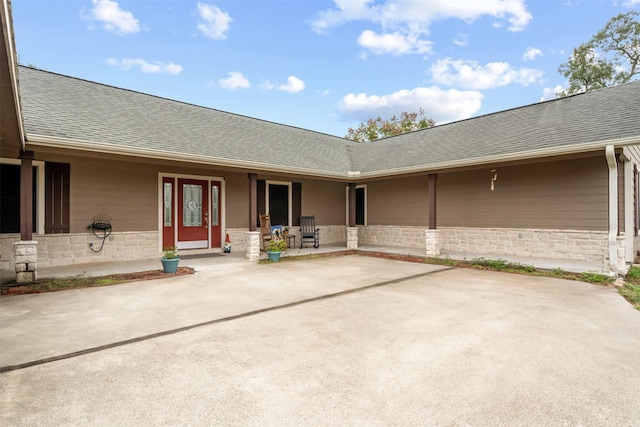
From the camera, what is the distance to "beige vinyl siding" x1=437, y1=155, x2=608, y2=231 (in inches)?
283

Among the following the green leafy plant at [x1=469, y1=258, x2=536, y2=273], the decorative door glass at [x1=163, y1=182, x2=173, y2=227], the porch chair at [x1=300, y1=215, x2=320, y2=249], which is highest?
the decorative door glass at [x1=163, y1=182, x2=173, y2=227]

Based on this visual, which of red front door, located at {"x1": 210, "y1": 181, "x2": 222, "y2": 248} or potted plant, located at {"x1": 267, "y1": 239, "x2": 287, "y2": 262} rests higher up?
red front door, located at {"x1": 210, "y1": 181, "x2": 222, "y2": 248}

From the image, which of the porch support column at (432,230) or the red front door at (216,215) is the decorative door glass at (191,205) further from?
the porch support column at (432,230)

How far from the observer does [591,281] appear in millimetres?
5805

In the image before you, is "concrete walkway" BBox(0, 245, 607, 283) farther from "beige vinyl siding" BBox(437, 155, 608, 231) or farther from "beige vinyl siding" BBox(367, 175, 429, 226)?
"beige vinyl siding" BBox(367, 175, 429, 226)

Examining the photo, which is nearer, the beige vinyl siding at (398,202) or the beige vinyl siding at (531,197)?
the beige vinyl siding at (531,197)

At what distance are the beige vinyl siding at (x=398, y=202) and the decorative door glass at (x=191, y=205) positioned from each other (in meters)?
5.86

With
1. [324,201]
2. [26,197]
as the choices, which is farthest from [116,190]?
[324,201]

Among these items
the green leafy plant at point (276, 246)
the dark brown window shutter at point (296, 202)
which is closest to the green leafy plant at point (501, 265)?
the green leafy plant at point (276, 246)

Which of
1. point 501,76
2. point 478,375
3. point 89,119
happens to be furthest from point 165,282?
point 501,76

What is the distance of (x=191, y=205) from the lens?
8680mm

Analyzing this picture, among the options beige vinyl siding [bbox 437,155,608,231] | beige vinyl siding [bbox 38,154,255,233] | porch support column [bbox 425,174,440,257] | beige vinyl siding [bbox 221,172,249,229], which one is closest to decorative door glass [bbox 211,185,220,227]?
beige vinyl siding [bbox 221,172,249,229]

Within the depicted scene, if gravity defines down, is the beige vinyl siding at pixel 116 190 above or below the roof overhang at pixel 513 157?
below

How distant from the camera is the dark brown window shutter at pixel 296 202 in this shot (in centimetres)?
1072
